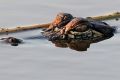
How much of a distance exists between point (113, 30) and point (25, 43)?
3396 millimetres

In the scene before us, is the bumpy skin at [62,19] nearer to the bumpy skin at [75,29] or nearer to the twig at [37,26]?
the bumpy skin at [75,29]

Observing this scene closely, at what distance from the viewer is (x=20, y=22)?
1067 inches

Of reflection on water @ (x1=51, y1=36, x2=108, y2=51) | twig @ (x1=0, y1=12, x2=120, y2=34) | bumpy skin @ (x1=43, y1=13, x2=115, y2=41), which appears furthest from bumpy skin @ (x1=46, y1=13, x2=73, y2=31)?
twig @ (x1=0, y1=12, x2=120, y2=34)

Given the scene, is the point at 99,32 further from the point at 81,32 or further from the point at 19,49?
the point at 19,49

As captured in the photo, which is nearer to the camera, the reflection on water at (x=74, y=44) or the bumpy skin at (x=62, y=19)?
the reflection on water at (x=74, y=44)

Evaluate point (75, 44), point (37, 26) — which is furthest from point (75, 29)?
point (37, 26)

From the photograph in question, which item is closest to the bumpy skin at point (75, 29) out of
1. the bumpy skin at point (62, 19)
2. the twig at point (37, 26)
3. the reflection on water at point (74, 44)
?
the bumpy skin at point (62, 19)

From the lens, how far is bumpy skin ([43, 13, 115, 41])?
2511cm

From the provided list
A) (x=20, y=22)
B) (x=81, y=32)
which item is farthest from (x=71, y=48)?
(x=20, y=22)

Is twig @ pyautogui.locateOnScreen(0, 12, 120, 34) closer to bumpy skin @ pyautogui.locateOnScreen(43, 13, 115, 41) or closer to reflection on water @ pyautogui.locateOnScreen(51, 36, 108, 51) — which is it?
bumpy skin @ pyautogui.locateOnScreen(43, 13, 115, 41)

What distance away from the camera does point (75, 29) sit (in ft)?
82.4

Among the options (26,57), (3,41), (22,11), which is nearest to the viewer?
(26,57)

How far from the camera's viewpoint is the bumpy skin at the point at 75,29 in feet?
82.4

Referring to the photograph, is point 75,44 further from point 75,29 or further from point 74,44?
point 75,29
